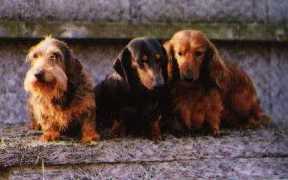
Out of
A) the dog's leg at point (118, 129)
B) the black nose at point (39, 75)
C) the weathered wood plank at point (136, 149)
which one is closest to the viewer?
the weathered wood plank at point (136, 149)

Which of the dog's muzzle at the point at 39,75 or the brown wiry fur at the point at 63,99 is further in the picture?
the brown wiry fur at the point at 63,99

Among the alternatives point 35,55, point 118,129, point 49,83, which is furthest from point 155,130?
point 35,55

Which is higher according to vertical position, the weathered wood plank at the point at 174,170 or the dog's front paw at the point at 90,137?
the dog's front paw at the point at 90,137

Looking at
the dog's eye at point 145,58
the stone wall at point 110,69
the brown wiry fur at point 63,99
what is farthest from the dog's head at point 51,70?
the stone wall at point 110,69

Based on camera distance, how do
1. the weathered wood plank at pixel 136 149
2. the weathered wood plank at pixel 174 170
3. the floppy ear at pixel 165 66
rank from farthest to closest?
the floppy ear at pixel 165 66 < the weathered wood plank at pixel 136 149 < the weathered wood plank at pixel 174 170

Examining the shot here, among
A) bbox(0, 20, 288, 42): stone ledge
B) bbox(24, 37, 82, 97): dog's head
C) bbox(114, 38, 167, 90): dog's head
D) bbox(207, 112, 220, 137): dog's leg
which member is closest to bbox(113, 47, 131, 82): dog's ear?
bbox(114, 38, 167, 90): dog's head

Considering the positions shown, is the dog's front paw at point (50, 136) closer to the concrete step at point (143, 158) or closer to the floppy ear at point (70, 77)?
the concrete step at point (143, 158)

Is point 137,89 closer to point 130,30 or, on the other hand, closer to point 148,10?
point 130,30

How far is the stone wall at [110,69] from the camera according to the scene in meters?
6.09

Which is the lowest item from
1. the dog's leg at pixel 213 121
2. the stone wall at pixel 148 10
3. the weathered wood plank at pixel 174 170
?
the weathered wood plank at pixel 174 170

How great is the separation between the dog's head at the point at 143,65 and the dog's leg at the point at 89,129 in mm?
390

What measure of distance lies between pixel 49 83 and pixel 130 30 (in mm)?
1877

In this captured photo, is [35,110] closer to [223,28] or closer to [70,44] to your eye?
[70,44]

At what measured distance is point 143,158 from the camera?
168 inches
